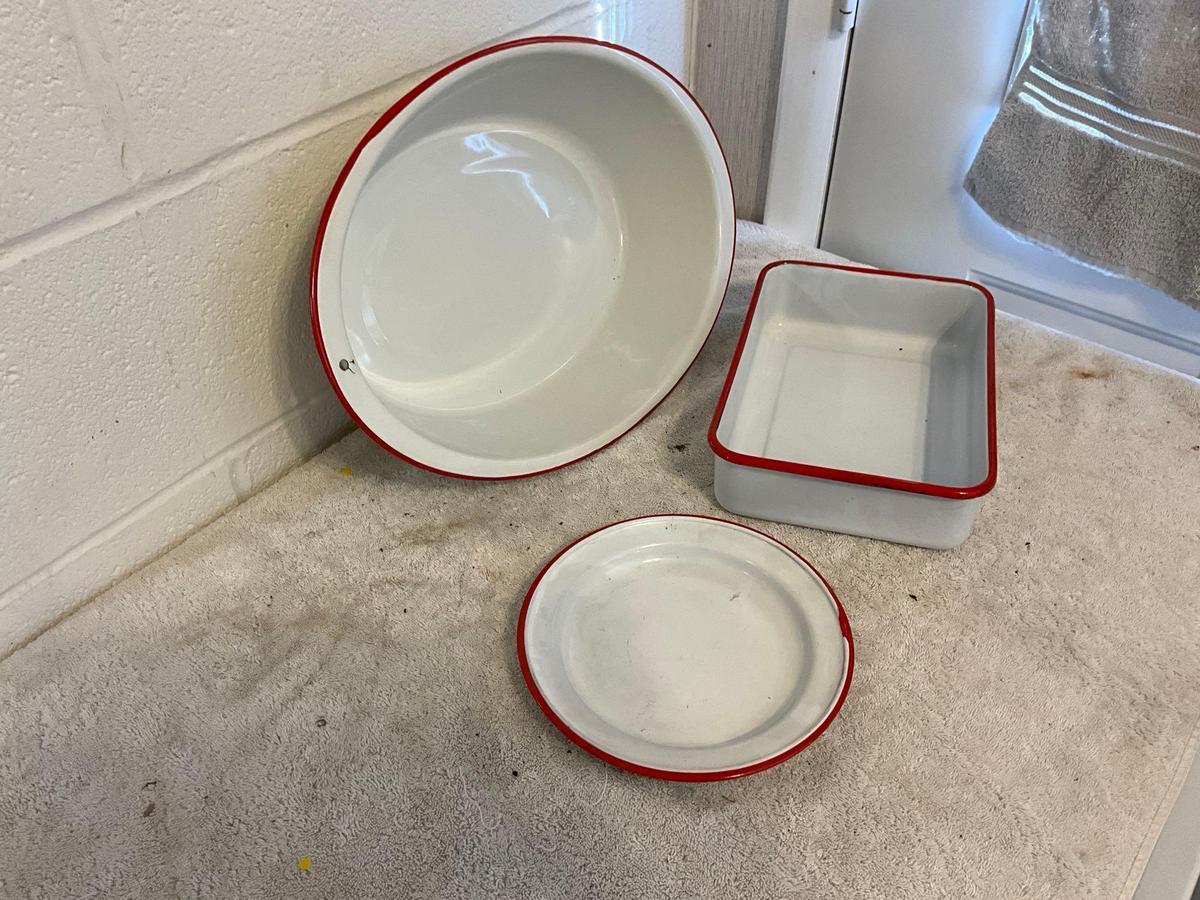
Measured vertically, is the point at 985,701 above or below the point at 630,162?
below

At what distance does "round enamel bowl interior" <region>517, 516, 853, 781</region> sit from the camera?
1.86 feet

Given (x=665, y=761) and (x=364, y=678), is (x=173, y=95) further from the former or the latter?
(x=665, y=761)

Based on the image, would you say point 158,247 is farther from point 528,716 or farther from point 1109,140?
point 1109,140

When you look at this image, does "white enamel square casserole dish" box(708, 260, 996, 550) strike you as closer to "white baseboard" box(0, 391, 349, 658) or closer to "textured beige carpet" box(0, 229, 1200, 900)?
"textured beige carpet" box(0, 229, 1200, 900)

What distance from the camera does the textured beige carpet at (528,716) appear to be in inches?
20.8

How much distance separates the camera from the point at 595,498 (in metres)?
0.76

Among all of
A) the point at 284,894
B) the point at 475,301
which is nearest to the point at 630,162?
the point at 475,301

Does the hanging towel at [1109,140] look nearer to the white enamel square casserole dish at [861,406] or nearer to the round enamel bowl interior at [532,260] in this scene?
the white enamel square casserole dish at [861,406]

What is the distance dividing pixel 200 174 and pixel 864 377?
0.57 m

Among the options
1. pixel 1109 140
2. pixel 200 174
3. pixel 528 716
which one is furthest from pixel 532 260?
pixel 1109 140

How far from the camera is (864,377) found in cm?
85

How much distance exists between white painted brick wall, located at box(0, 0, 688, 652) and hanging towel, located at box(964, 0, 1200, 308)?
20.1 inches

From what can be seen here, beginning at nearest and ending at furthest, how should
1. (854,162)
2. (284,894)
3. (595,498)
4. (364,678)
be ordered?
(284,894), (364,678), (595,498), (854,162)

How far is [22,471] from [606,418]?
419mm
